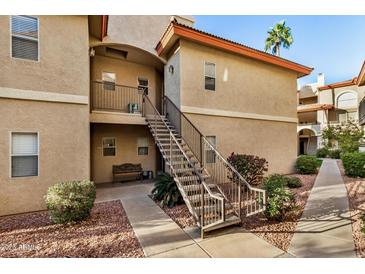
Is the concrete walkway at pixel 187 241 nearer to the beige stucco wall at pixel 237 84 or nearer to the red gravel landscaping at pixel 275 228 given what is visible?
the red gravel landscaping at pixel 275 228

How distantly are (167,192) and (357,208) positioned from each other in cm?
592

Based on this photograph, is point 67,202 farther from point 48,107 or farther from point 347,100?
point 347,100

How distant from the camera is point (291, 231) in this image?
440cm

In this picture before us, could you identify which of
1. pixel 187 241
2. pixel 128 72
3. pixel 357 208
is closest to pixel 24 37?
pixel 128 72

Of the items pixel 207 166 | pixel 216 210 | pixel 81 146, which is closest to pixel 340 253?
pixel 216 210

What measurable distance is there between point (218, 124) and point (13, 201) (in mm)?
7902

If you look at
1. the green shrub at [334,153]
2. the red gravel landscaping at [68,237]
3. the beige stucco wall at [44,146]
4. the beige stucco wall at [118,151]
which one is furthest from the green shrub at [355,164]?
the green shrub at [334,153]

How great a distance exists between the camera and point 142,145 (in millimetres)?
10820

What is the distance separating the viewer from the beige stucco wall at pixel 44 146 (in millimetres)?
5496

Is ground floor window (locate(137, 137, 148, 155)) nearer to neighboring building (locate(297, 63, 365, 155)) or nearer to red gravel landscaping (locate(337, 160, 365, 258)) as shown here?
red gravel landscaping (locate(337, 160, 365, 258))

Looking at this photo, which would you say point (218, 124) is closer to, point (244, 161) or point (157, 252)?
point (244, 161)

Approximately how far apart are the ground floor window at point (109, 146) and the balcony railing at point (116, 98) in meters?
1.60

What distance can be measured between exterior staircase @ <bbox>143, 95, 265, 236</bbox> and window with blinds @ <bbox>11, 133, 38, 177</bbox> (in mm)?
3881

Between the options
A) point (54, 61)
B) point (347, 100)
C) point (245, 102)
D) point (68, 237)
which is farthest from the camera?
point (347, 100)
